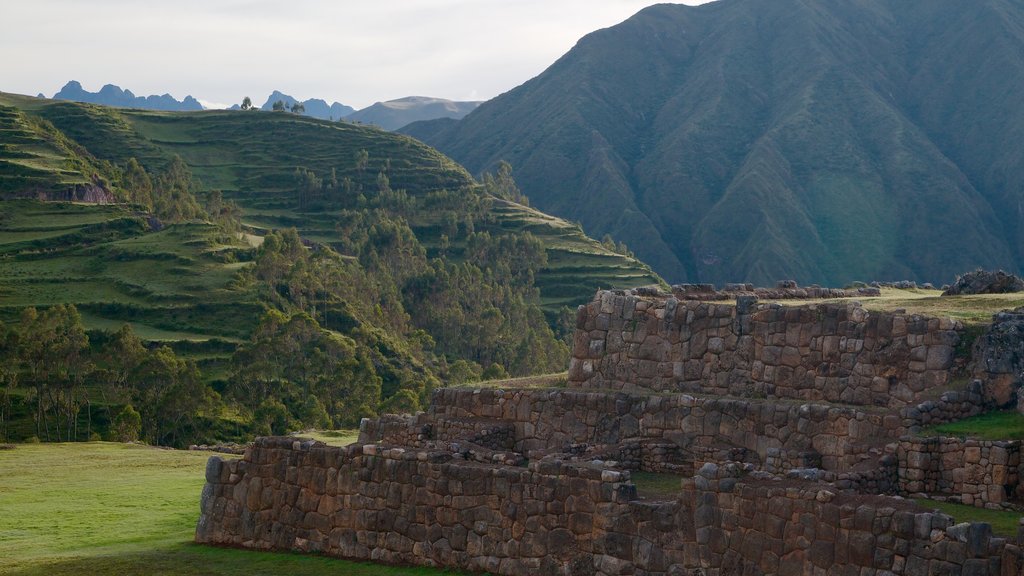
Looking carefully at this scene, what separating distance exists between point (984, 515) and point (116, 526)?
41.7 ft

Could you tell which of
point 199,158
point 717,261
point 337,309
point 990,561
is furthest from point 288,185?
point 990,561

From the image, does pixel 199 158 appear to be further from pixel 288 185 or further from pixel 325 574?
pixel 325 574

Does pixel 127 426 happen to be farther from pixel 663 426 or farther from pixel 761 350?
pixel 761 350

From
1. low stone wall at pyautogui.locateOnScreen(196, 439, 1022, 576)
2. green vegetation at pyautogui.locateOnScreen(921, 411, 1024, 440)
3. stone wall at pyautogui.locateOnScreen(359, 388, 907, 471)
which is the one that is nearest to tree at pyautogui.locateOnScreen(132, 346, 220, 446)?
stone wall at pyautogui.locateOnScreen(359, 388, 907, 471)

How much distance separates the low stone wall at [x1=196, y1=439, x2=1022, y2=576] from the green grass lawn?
55 centimetres

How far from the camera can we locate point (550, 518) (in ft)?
51.1

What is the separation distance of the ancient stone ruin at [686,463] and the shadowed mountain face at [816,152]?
370 ft

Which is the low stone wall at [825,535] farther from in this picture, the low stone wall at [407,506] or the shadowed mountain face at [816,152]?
the shadowed mountain face at [816,152]

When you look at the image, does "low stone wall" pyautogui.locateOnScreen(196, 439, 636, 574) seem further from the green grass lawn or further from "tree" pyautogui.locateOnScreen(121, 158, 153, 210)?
"tree" pyautogui.locateOnScreen(121, 158, 153, 210)

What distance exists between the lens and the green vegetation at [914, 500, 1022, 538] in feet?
43.8

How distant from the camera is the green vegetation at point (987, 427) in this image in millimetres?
15531

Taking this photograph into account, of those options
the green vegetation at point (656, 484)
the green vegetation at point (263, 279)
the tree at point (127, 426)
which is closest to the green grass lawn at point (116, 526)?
the green vegetation at point (656, 484)

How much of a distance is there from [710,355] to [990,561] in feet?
30.2

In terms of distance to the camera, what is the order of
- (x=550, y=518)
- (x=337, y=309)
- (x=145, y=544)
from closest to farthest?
(x=550, y=518), (x=145, y=544), (x=337, y=309)
